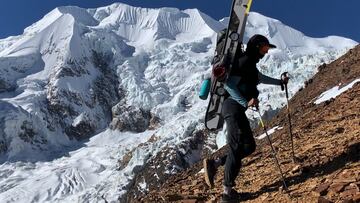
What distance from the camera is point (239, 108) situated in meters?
8.75

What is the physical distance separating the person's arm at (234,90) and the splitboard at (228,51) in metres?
0.15

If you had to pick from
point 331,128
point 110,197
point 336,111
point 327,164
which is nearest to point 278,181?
point 327,164

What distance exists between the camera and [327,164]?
9281mm

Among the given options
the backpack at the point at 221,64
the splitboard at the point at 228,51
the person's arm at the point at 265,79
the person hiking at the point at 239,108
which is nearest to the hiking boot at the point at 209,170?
the person hiking at the point at 239,108

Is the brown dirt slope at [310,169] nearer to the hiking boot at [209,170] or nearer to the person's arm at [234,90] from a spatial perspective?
the hiking boot at [209,170]

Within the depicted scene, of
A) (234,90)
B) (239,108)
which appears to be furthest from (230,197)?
(234,90)

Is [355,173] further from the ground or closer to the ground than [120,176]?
further from the ground

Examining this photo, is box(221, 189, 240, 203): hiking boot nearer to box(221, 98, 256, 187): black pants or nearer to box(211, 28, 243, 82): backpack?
box(221, 98, 256, 187): black pants

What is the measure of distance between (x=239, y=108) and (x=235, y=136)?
0.39 meters

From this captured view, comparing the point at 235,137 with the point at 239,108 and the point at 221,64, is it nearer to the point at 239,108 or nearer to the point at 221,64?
the point at 239,108

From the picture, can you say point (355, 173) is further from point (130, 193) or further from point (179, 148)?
point (179, 148)

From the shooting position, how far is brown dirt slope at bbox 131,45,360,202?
8.11 metres

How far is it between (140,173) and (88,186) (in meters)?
14.6

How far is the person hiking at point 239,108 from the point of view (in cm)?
871
